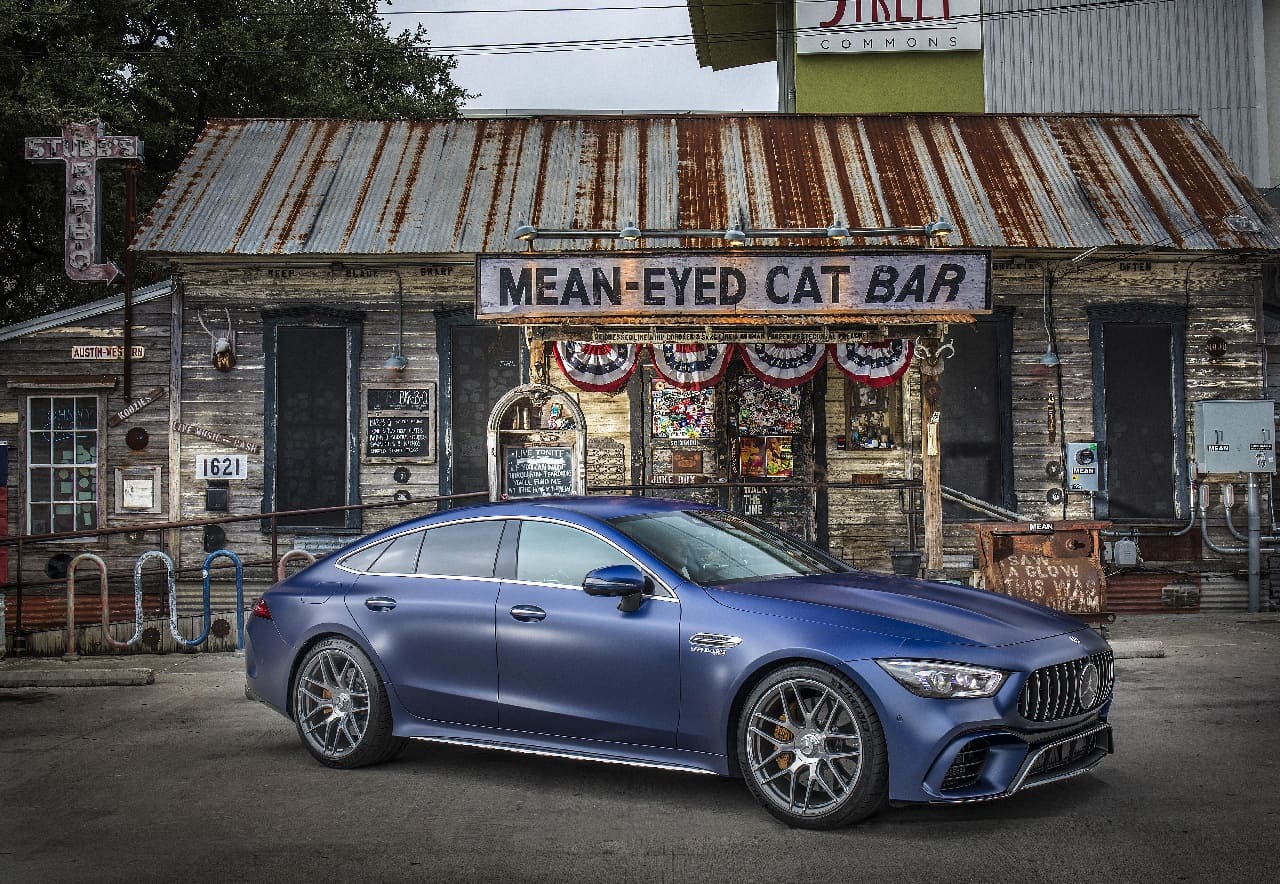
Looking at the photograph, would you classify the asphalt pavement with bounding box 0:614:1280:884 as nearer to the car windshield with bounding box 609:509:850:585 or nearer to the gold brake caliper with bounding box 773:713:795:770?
the gold brake caliper with bounding box 773:713:795:770

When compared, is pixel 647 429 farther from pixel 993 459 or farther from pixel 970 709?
pixel 970 709

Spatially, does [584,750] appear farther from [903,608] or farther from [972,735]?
[972,735]

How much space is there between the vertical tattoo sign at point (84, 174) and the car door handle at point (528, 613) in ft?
37.9

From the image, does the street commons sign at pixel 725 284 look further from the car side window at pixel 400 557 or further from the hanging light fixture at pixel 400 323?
the car side window at pixel 400 557

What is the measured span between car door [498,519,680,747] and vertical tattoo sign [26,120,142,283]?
1149 centimetres

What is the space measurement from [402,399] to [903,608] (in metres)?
11.5

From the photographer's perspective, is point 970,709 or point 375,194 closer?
point 970,709

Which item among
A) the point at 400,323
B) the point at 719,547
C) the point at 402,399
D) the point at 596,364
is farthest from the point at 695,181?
the point at 719,547

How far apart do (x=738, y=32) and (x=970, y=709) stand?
78.5 feet

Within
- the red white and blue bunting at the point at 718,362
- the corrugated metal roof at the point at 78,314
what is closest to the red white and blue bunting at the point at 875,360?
the red white and blue bunting at the point at 718,362

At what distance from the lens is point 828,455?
17.0m

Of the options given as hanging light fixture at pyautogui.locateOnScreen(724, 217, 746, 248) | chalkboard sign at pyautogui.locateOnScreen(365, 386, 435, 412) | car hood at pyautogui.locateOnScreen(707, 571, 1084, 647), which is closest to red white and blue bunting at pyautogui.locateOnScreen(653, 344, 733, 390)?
hanging light fixture at pyautogui.locateOnScreen(724, 217, 746, 248)

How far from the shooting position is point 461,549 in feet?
25.0

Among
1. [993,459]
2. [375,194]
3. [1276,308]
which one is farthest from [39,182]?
[1276,308]
